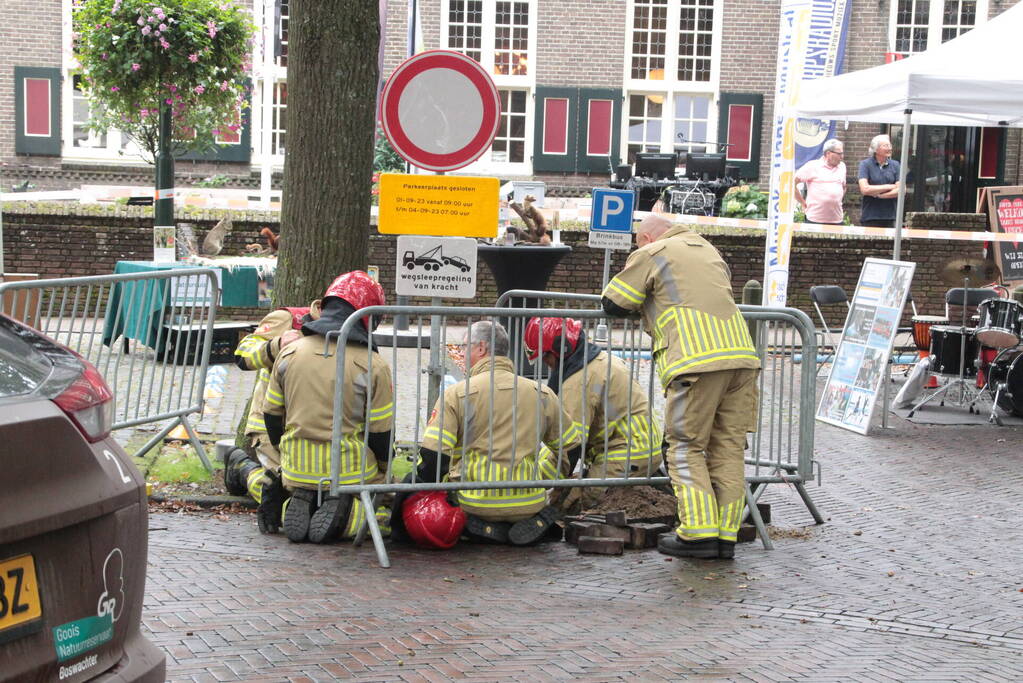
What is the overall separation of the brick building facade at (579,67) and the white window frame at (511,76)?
24 millimetres

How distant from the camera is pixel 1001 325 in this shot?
10891 millimetres

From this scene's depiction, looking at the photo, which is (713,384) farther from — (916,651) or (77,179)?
(77,179)

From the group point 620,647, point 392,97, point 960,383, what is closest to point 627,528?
point 620,647

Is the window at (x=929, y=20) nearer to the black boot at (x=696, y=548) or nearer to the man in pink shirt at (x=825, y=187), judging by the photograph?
the man in pink shirt at (x=825, y=187)

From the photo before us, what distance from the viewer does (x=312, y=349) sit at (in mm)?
6305

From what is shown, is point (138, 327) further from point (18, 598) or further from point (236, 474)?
point (18, 598)

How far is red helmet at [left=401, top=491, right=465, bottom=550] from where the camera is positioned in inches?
247

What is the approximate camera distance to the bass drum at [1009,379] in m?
10.8

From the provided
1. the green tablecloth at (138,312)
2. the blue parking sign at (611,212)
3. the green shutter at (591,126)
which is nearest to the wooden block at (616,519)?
the green tablecloth at (138,312)

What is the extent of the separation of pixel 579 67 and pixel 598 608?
21.5 metres

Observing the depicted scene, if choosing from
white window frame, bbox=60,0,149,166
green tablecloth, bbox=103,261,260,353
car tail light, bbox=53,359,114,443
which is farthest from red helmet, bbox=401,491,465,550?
white window frame, bbox=60,0,149,166

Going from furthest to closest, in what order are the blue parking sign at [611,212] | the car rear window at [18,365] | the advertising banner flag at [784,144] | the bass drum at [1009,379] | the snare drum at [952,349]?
the advertising banner flag at [784,144]
the blue parking sign at [611,212]
the snare drum at [952,349]
the bass drum at [1009,379]
the car rear window at [18,365]

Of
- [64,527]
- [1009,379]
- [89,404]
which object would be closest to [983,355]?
[1009,379]

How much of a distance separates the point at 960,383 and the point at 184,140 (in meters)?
10.2
